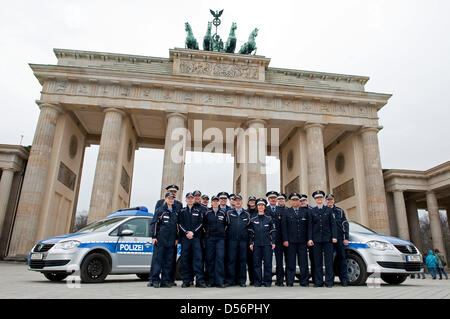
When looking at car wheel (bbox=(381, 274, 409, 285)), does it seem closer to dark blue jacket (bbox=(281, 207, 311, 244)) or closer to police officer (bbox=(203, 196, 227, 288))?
dark blue jacket (bbox=(281, 207, 311, 244))

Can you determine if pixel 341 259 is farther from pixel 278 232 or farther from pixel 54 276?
pixel 54 276

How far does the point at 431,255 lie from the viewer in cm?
1494

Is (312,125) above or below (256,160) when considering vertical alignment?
above

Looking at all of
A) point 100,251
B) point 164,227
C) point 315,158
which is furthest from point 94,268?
point 315,158

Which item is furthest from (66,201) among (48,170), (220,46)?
(220,46)

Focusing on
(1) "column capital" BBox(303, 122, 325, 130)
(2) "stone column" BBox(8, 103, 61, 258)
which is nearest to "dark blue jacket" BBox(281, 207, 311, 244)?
(1) "column capital" BBox(303, 122, 325, 130)

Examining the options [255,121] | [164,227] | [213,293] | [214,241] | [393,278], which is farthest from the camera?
[255,121]

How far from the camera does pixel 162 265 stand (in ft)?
20.9

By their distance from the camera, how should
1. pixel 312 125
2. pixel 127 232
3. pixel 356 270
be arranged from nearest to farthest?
pixel 356 270 → pixel 127 232 → pixel 312 125

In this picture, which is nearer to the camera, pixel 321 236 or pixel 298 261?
pixel 321 236

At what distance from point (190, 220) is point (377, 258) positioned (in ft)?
13.8

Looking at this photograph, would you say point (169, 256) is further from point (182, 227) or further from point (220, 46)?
point (220, 46)

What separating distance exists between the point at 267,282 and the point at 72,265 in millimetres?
4213

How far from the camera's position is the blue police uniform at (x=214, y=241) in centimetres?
660
